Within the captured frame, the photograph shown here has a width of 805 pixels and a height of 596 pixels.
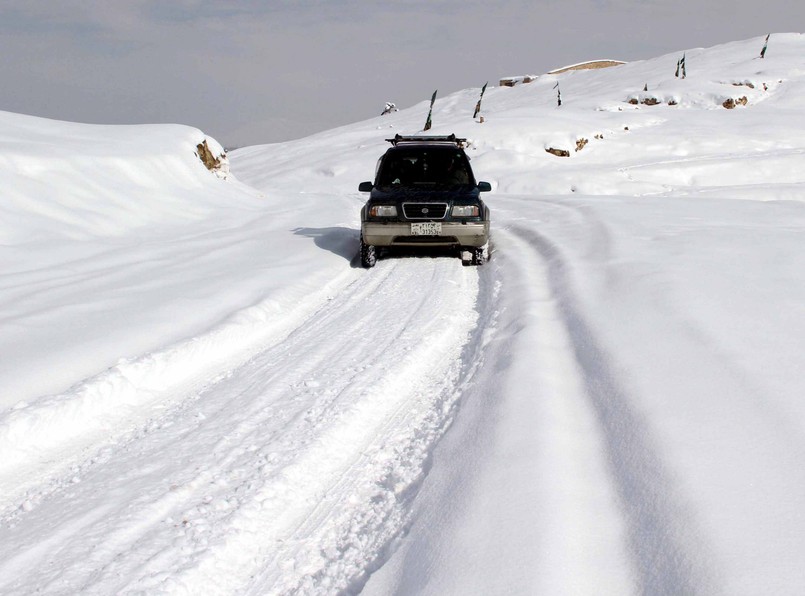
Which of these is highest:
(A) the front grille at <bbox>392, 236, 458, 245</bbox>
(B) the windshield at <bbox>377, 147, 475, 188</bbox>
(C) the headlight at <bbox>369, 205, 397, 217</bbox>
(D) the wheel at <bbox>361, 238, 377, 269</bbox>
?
(B) the windshield at <bbox>377, 147, 475, 188</bbox>

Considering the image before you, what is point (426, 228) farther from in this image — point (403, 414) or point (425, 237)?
point (403, 414)

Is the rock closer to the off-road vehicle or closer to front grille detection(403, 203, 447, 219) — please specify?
the off-road vehicle


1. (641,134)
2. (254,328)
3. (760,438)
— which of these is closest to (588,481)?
(760,438)

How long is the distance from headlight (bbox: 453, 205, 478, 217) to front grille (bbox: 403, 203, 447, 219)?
143mm

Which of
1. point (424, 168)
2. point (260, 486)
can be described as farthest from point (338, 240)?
point (260, 486)

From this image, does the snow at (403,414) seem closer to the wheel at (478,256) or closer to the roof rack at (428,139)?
the wheel at (478,256)

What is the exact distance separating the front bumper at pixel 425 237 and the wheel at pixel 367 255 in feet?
0.23

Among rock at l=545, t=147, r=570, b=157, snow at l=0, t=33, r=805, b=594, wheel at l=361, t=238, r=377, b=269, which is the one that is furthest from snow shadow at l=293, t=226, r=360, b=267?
rock at l=545, t=147, r=570, b=157

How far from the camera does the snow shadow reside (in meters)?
9.51

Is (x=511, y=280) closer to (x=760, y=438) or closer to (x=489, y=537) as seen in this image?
(x=760, y=438)

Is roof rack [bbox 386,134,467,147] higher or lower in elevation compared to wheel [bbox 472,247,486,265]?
higher

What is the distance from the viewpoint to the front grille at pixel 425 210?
8.35m

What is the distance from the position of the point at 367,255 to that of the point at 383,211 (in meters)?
0.62

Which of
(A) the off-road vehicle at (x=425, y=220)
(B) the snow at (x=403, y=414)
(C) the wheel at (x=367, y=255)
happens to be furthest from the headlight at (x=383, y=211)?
(B) the snow at (x=403, y=414)
